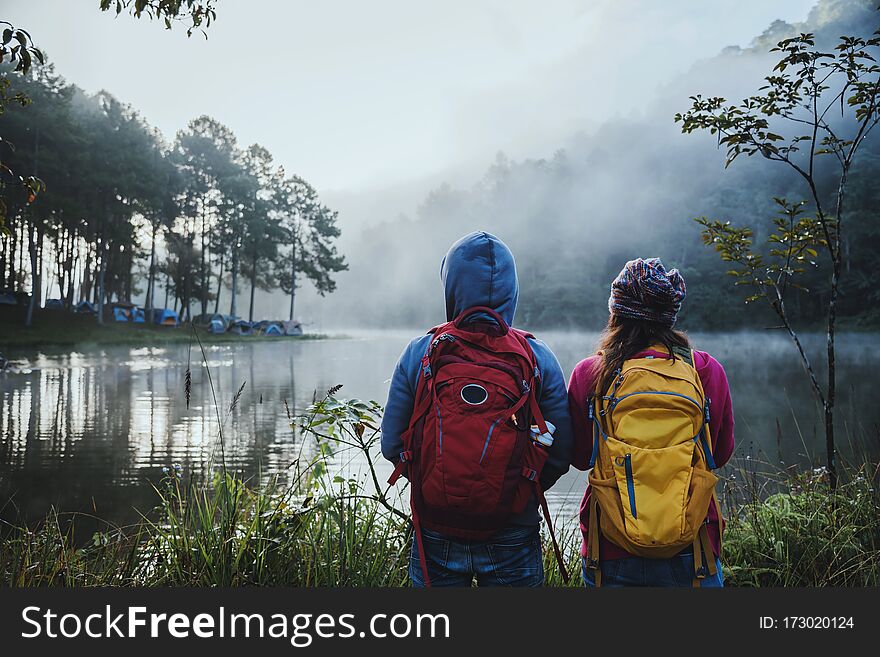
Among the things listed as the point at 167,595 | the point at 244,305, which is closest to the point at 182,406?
the point at 167,595

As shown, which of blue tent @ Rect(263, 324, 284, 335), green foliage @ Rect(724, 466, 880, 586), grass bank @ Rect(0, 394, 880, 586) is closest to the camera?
grass bank @ Rect(0, 394, 880, 586)

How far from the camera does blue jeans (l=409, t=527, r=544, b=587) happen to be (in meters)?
1.74

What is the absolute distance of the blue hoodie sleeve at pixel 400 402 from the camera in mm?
1840

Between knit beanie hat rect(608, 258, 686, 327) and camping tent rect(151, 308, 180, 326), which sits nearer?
knit beanie hat rect(608, 258, 686, 327)

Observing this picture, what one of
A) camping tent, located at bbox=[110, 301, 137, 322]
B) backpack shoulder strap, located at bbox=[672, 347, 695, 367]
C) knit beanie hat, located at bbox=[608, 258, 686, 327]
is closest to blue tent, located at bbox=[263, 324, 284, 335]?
camping tent, located at bbox=[110, 301, 137, 322]

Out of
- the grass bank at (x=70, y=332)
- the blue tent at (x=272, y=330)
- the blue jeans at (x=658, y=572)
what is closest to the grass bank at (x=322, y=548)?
the blue jeans at (x=658, y=572)

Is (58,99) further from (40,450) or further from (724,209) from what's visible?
(724,209)

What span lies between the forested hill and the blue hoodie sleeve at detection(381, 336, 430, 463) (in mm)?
30687

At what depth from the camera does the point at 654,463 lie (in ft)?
5.25

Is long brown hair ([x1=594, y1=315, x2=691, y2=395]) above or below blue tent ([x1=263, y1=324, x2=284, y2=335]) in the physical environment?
below

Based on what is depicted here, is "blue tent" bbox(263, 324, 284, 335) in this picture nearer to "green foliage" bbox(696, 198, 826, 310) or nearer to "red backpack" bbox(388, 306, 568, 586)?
"green foliage" bbox(696, 198, 826, 310)

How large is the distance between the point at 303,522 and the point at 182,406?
26.7ft

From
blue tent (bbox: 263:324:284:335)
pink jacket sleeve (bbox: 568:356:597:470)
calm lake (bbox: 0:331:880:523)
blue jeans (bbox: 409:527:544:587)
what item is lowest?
calm lake (bbox: 0:331:880:523)

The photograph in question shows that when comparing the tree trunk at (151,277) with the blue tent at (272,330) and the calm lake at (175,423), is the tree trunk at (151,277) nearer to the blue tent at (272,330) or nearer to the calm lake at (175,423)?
the blue tent at (272,330)
